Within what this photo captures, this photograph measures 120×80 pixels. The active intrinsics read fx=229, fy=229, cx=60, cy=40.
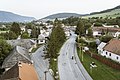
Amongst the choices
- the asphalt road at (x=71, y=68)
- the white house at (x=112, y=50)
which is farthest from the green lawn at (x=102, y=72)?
the white house at (x=112, y=50)

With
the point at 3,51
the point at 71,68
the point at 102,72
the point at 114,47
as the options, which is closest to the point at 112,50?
the point at 114,47

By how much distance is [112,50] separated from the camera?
2304 inches

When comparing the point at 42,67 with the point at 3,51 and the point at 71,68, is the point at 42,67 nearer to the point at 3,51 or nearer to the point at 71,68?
the point at 71,68

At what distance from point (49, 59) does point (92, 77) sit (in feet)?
69.7

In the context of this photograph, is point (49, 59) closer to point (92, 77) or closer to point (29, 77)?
point (92, 77)

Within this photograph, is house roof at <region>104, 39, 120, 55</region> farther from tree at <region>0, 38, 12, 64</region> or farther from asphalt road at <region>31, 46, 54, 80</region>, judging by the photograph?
tree at <region>0, 38, 12, 64</region>

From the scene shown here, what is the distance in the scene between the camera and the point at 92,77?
148 feet

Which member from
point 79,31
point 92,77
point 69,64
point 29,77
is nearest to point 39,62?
point 69,64

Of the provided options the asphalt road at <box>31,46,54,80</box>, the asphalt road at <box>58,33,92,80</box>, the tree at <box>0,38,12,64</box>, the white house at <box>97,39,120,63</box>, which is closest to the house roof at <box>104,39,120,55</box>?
the white house at <box>97,39,120,63</box>

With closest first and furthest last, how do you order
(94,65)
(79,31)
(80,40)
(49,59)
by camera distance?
(94,65) < (49,59) < (80,40) < (79,31)

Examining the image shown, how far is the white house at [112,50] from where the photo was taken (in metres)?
55.9

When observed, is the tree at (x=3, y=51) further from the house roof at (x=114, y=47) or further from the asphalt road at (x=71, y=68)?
the house roof at (x=114, y=47)

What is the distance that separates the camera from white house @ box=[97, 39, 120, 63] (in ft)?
184

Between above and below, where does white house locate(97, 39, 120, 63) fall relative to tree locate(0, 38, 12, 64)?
below
